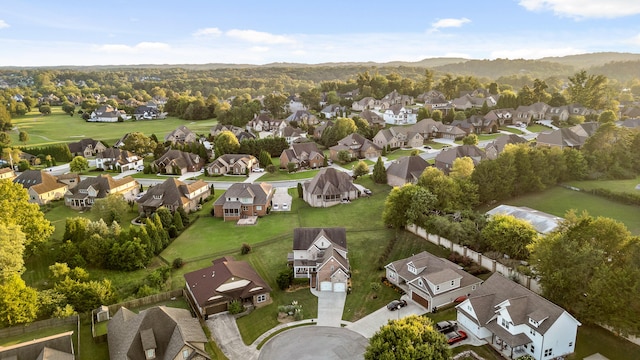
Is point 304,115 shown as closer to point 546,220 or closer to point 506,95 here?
point 506,95

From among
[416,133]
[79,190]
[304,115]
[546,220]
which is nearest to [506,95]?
[416,133]

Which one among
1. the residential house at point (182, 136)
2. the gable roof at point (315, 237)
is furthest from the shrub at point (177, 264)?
the residential house at point (182, 136)

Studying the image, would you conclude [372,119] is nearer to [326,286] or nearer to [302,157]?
[302,157]

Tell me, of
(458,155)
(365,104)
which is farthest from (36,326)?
(365,104)

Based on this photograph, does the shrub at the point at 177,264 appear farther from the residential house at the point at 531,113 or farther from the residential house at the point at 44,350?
the residential house at the point at 531,113

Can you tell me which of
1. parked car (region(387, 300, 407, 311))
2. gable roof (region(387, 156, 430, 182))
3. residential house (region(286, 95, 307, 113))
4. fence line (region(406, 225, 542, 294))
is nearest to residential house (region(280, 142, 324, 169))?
gable roof (region(387, 156, 430, 182))

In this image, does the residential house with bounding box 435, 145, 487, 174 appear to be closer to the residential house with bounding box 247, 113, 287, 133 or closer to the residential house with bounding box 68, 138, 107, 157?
the residential house with bounding box 247, 113, 287, 133

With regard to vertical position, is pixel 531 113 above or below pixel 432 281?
above
